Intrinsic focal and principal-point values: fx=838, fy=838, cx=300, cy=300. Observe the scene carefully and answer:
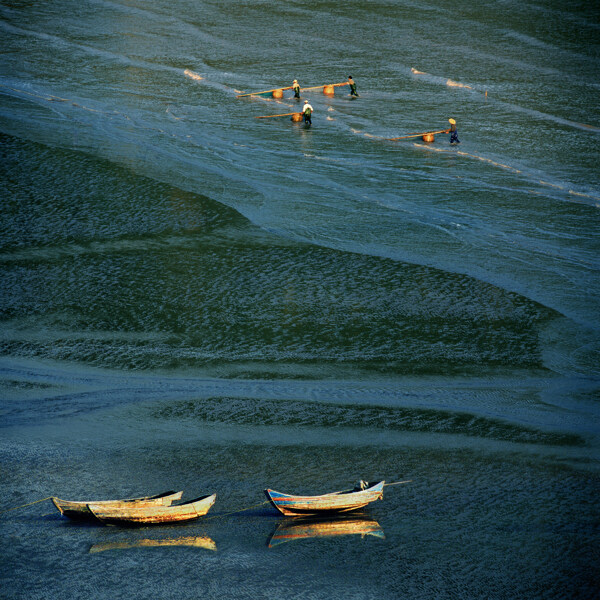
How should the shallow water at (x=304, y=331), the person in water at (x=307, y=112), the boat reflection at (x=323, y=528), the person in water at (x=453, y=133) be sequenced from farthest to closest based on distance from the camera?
the person in water at (x=307, y=112) → the person in water at (x=453, y=133) → the boat reflection at (x=323, y=528) → the shallow water at (x=304, y=331)

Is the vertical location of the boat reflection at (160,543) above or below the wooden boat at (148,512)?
below

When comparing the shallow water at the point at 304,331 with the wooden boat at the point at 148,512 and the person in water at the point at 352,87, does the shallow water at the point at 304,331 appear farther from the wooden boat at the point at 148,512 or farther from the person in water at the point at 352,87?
the person in water at the point at 352,87

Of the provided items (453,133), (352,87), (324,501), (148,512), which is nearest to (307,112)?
(352,87)

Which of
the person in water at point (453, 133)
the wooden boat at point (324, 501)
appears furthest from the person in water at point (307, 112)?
the wooden boat at point (324, 501)

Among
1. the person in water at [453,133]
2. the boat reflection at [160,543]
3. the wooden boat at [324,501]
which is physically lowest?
the boat reflection at [160,543]

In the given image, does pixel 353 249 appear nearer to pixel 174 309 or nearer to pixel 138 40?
pixel 174 309

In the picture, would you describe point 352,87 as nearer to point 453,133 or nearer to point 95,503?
point 453,133

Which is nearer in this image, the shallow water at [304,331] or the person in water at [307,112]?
the shallow water at [304,331]
